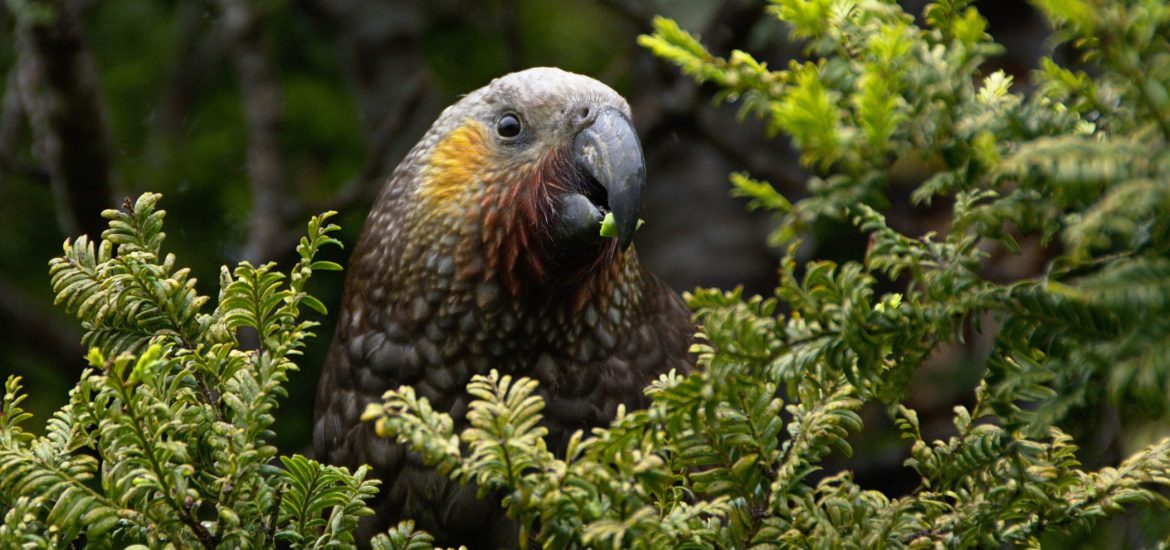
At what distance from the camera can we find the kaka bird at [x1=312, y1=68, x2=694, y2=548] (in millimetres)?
2838

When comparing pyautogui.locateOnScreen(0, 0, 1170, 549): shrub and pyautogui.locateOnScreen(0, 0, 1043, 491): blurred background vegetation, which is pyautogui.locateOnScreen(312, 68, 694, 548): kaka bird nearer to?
pyautogui.locateOnScreen(0, 0, 1170, 549): shrub

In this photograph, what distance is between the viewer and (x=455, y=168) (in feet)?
10.0

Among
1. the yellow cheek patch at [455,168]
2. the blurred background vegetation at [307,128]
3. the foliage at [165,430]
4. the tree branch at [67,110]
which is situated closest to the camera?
the foliage at [165,430]

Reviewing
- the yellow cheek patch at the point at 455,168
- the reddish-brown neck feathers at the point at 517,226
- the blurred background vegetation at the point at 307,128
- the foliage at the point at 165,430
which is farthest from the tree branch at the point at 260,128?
the foliage at the point at 165,430

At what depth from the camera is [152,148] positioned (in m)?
5.19

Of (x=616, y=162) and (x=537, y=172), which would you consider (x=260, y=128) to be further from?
(x=616, y=162)

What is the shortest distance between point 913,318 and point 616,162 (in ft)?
4.78

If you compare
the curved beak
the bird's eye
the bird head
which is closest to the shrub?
the curved beak

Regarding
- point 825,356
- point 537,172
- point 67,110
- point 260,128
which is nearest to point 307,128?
point 260,128

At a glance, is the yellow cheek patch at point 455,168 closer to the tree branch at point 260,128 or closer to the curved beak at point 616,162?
the curved beak at point 616,162

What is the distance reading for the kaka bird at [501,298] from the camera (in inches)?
112

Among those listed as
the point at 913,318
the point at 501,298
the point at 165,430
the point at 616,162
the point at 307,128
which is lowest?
the point at 913,318

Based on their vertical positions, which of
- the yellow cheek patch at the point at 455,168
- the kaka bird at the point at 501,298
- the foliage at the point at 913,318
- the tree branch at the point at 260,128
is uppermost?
the tree branch at the point at 260,128

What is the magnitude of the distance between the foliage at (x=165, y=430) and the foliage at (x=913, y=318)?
12.2 inches
